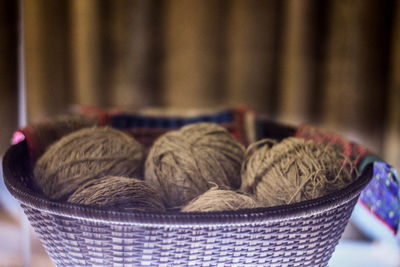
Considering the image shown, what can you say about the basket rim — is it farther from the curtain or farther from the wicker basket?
the curtain

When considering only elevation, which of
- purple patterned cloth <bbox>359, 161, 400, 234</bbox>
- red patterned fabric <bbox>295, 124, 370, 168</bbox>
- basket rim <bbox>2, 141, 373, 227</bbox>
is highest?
basket rim <bbox>2, 141, 373, 227</bbox>

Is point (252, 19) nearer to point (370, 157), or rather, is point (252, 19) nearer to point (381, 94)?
point (381, 94)

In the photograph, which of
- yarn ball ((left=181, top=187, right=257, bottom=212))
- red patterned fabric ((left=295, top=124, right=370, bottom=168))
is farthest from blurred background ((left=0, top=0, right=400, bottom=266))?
yarn ball ((left=181, top=187, right=257, bottom=212))

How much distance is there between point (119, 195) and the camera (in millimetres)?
415

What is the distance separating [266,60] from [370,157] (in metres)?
0.58

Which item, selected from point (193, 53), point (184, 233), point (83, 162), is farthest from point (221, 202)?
point (193, 53)

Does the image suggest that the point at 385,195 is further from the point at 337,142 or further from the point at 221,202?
the point at 221,202

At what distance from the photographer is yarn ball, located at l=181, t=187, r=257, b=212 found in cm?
40

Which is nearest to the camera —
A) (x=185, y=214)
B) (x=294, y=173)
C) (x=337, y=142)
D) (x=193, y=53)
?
(x=185, y=214)

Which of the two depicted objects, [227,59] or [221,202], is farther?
[227,59]

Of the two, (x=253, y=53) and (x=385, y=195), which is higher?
(x=253, y=53)

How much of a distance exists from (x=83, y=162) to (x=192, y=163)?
0.13 meters

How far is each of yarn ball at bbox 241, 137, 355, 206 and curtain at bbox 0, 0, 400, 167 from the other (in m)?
0.57

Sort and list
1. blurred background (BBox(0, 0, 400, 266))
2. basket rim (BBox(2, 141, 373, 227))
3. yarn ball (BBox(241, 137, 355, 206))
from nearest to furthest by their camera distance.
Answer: basket rim (BBox(2, 141, 373, 227))
yarn ball (BBox(241, 137, 355, 206))
blurred background (BBox(0, 0, 400, 266))
